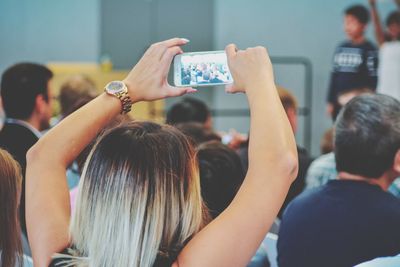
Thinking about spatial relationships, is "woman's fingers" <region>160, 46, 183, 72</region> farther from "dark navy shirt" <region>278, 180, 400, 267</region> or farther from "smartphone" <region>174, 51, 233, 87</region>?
"dark navy shirt" <region>278, 180, 400, 267</region>

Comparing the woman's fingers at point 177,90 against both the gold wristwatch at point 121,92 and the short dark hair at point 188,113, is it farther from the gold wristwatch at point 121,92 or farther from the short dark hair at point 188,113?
the short dark hair at point 188,113

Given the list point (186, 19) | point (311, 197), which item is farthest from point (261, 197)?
point (186, 19)

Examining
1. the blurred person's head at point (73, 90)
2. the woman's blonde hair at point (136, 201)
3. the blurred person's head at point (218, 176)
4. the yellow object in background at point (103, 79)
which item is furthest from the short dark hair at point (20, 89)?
the yellow object in background at point (103, 79)

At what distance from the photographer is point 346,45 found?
19.7 feet

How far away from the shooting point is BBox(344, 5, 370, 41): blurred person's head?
580cm

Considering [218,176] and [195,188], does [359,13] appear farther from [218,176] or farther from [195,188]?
[195,188]

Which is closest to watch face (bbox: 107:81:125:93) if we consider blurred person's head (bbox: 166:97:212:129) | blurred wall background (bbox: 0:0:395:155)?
blurred person's head (bbox: 166:97:212:129)

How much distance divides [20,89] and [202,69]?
184 cm

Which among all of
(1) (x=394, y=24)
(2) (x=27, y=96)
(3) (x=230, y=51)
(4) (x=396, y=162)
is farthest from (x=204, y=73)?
(1) (x=394, y=24)

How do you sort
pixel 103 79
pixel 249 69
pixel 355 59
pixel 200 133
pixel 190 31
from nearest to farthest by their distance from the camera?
pixel 249 69, pixel 200 133, pixel 355 59, pixel 103 79, pixel 190 31

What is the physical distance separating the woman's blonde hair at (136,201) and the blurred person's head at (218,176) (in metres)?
0.96

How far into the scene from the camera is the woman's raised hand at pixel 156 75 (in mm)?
1402

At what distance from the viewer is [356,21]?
584 centimetres

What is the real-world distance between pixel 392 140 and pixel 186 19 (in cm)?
579
